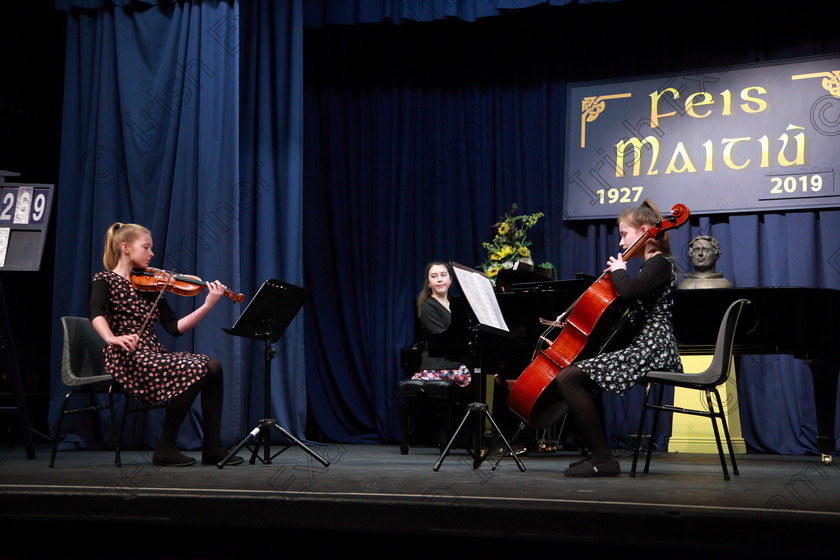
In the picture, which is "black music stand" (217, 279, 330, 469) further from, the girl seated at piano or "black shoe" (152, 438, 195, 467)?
the girl seated at piano

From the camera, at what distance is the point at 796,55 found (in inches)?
250

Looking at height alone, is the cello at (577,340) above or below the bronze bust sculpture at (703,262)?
below

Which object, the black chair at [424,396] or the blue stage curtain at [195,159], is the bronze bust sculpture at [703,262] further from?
the blue stage curtain at [195,159]

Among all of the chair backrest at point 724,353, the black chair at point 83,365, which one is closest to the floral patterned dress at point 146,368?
the black chair at point 83,365

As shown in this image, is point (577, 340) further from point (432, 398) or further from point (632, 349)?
point (432, 398)

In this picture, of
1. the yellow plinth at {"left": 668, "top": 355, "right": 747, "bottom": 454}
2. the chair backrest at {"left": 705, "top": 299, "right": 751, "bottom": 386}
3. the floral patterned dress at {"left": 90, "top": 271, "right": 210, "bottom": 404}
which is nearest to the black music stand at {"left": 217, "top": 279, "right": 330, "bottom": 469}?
the floral patterned dress at {"left": 90, "top": 271, "right": 210, "bottom": 404}

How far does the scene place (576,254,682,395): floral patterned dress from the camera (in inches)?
152

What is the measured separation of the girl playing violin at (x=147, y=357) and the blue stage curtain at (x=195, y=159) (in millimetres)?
1514

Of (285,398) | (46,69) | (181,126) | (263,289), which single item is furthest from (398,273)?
(46,69)

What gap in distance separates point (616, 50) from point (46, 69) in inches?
192

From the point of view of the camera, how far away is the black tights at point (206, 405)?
173 inches

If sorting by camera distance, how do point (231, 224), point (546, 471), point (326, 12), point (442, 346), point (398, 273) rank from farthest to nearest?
point (398, 273) < point (326, 12) < point (231, 224) < point (442, 346) < point (546, 471)

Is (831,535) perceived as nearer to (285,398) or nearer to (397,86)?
(285,398)

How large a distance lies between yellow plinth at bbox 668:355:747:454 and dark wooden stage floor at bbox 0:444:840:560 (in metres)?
2.00
